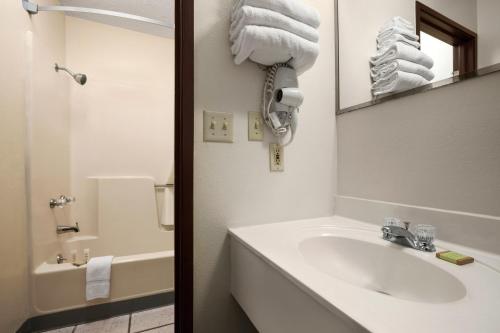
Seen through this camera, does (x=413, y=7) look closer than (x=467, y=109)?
No

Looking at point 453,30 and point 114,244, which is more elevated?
point 453,30

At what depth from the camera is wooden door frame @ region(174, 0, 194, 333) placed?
2.48 feet

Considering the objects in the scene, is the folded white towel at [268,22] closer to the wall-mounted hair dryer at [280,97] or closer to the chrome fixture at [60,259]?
the wall-mounted hair dryer at [280,97]

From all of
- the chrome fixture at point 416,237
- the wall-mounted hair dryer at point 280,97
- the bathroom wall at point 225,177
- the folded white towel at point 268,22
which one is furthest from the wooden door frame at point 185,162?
the chrome fixture at point 416,237

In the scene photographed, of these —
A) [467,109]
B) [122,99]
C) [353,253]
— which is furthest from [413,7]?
[122,99]

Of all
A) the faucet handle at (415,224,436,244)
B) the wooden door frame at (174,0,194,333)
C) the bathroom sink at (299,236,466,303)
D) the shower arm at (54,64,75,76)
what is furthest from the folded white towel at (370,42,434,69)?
the shower arm at (54,64,75,76)

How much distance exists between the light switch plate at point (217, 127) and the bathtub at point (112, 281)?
3.84 feet

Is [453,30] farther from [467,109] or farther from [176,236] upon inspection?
[176,236]

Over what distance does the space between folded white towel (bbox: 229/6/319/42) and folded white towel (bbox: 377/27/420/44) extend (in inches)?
13.2

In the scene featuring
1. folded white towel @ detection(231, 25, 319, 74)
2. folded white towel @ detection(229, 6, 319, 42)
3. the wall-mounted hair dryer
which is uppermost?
folded white towel @ detection(229, 6, 319, 42)

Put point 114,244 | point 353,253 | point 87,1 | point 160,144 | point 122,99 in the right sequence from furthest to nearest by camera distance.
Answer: point 160,144
point 122,99
point 114,244
point 87,1
point 353,253

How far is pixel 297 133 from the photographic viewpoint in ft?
3.17

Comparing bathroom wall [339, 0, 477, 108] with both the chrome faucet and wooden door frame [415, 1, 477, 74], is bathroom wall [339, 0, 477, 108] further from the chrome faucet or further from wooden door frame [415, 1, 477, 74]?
the chrome faucet

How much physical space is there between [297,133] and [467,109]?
21.2 inches
